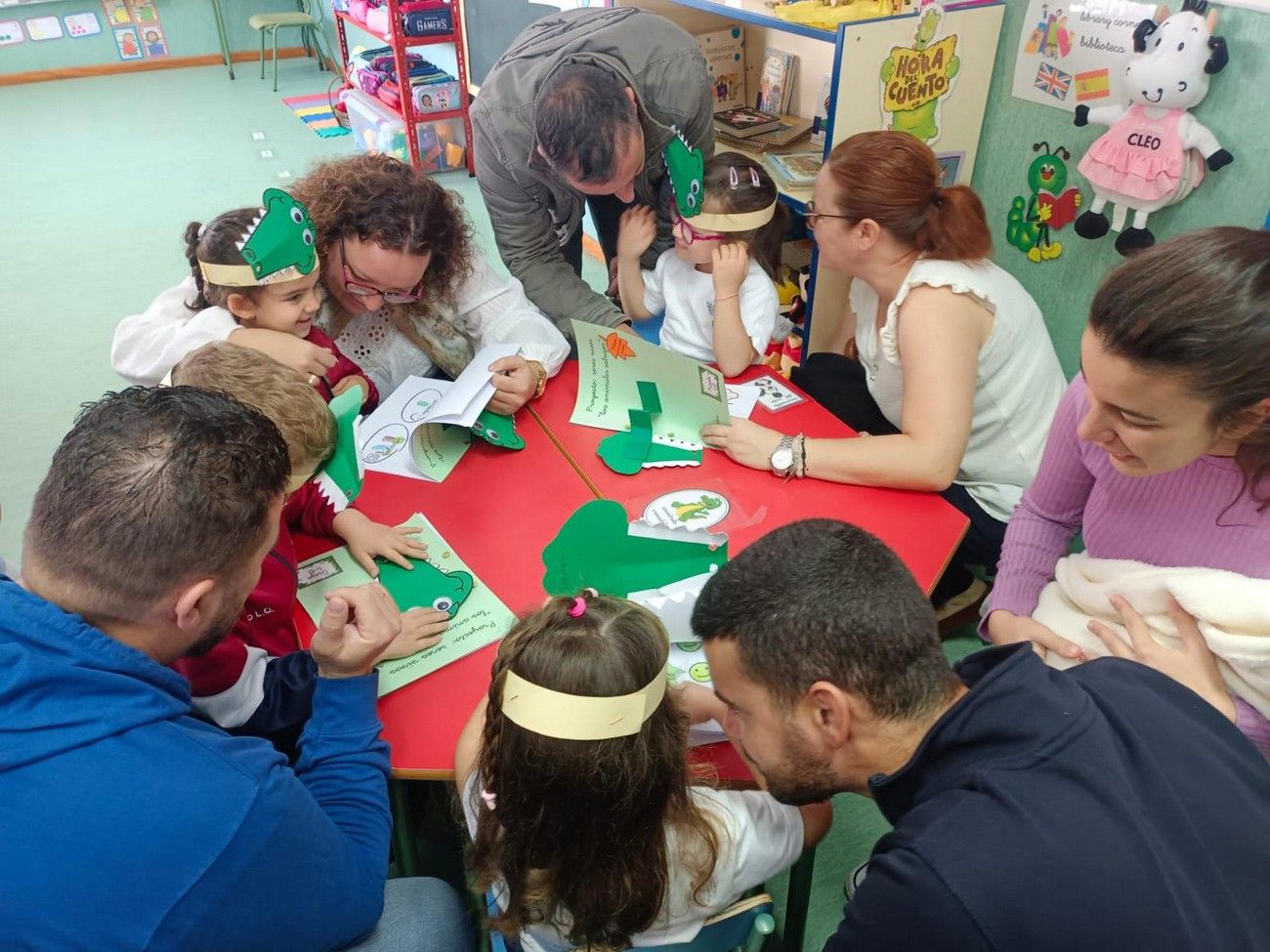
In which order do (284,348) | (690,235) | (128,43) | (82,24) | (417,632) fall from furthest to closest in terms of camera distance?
(128,43) → (82,24) → (690,235) → (284,348) → (417,632)

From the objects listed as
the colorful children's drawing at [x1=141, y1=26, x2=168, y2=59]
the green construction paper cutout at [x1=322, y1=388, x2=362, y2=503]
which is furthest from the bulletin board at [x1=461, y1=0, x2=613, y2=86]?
the colorful children's drawing at [x1=141, y1=26, x2=168, y2=59]

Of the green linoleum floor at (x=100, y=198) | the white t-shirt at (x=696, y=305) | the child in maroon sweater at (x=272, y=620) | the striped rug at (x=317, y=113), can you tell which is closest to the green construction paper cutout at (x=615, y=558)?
the child in maroon sweater at (x=272, y=620)

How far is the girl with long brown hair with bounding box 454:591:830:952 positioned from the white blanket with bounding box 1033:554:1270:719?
703 mm

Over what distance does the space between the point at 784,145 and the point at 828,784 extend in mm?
2538

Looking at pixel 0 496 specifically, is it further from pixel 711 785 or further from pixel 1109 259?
pixel 1109 259

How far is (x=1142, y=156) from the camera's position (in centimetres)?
→ 228

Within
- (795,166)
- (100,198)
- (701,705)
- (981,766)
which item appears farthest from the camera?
(100,198)

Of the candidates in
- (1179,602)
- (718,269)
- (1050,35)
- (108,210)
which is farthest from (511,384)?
(108,210)

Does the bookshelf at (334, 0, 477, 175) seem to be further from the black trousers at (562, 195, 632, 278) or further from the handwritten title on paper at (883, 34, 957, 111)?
the handwritten title on paper at (883, 34, 957, 111)

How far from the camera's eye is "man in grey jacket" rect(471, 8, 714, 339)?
206 centimetres

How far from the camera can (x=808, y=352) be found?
115 inches

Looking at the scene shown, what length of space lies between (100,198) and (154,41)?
11.0 feet

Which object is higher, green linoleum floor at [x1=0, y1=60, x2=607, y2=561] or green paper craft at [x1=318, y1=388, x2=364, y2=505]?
green paper craft at [x1=318, y1=388, x2=364, y2=505]

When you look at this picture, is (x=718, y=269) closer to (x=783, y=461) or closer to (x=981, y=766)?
(x=783, y=461)
